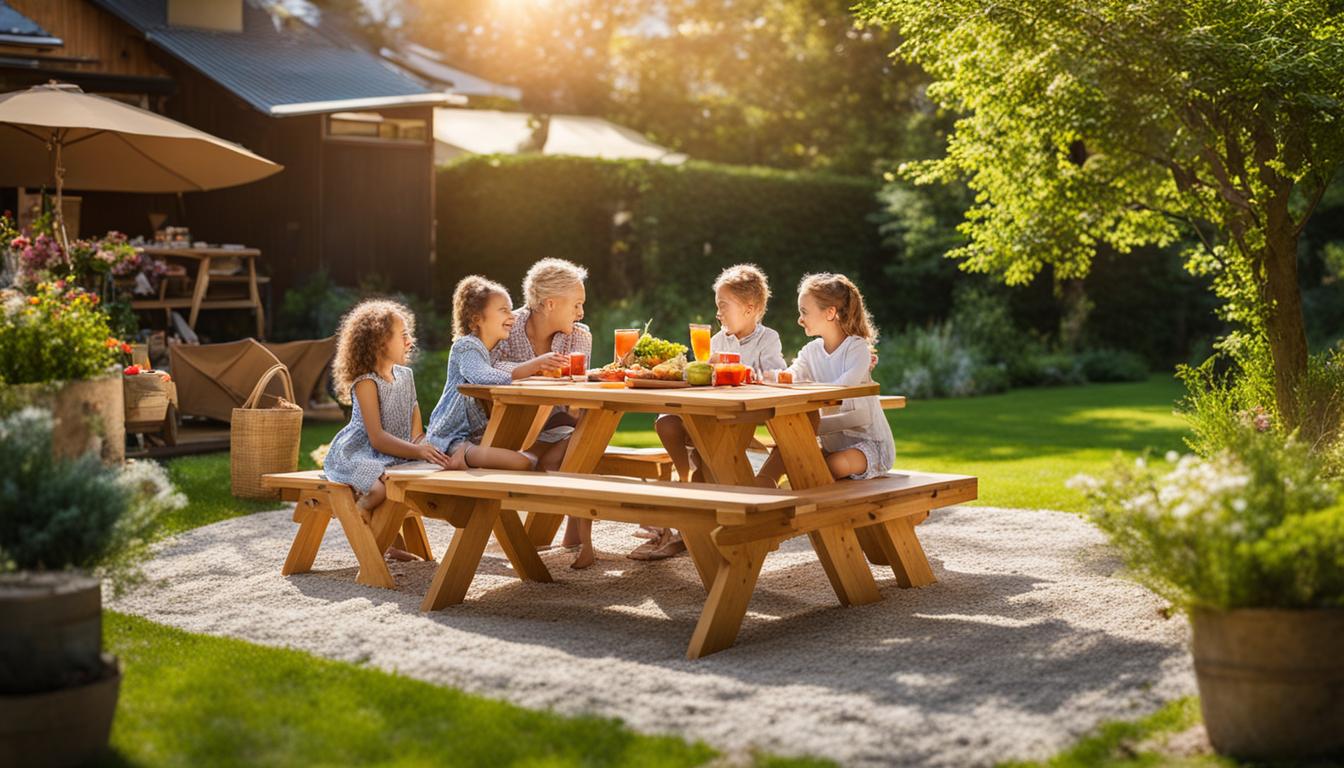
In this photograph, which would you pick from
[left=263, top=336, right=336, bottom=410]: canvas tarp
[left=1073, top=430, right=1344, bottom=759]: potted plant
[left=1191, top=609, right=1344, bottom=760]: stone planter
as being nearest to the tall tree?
[left=1073, top=430, right=1344, bottom=759]: potted plant

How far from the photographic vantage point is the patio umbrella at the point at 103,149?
10.8 meters

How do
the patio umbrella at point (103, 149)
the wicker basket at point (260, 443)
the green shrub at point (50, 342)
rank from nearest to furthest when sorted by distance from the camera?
the green shrub at point (50, 342) → the wicker basket at point (260, 443) → the patio umbrella at point (103, 149)

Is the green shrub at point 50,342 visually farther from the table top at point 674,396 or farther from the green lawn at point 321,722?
the table top at point 674,396

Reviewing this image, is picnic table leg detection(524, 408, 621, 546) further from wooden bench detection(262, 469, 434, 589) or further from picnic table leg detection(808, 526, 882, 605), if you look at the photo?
picnic table leg detection(808, 526, 882, 605)

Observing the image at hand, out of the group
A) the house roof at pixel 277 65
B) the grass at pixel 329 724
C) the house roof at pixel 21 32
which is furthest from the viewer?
the house roof at pixel 277 65

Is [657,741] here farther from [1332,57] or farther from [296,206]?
[296,206]

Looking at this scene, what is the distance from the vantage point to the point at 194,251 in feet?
46.0

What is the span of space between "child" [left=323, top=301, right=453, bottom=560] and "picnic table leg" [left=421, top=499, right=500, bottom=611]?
50 centimetres

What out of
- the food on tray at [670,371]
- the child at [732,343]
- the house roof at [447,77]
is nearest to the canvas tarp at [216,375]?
the child at [732,343]

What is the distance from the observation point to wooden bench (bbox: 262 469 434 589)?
680 centimetres

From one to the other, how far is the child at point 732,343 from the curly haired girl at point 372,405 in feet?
4.16

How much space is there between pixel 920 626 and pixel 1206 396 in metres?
3.54

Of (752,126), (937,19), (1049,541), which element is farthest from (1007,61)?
(752,126)

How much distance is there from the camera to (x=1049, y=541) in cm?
796
